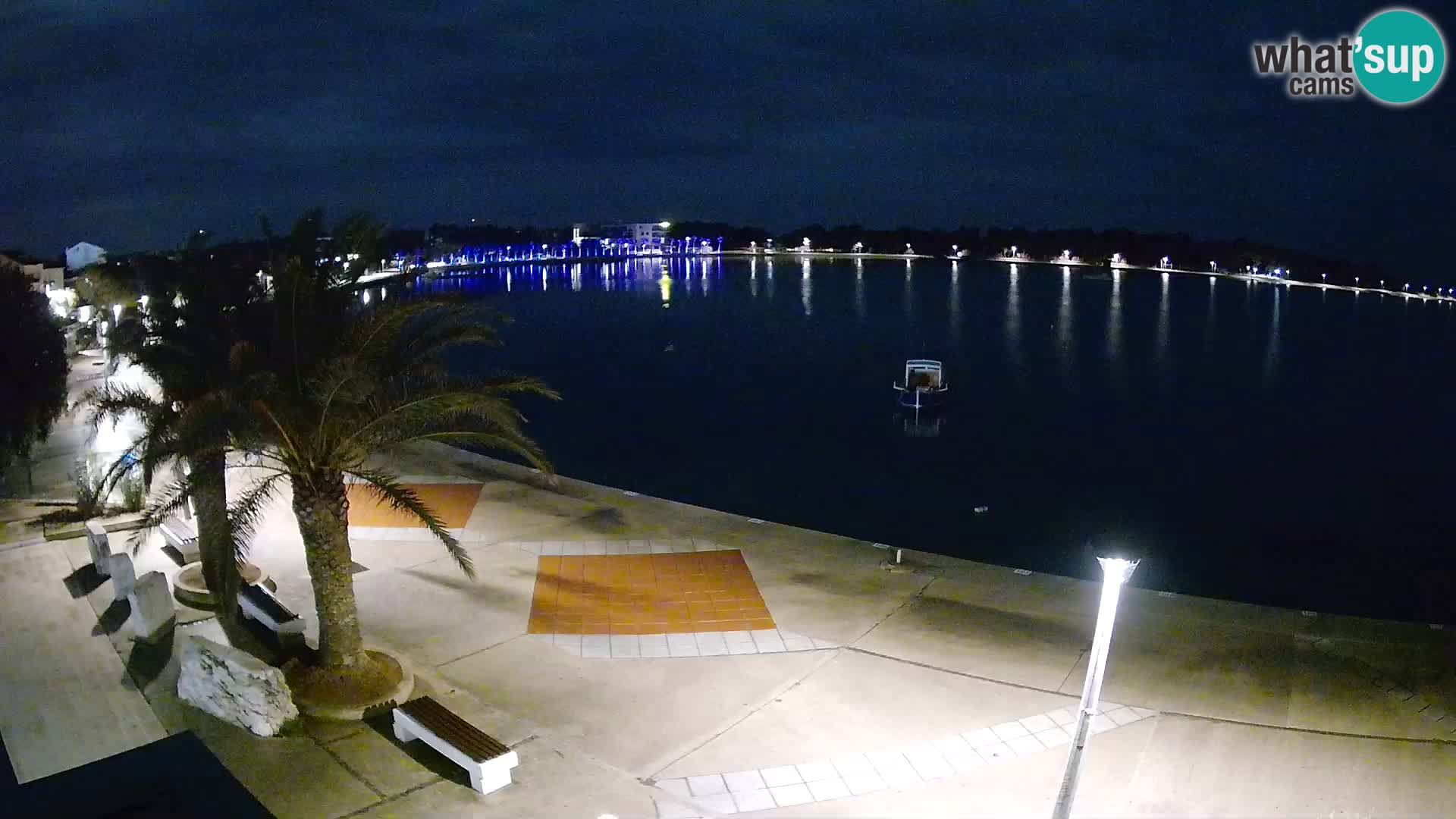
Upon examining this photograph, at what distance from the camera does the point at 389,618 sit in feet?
36.1

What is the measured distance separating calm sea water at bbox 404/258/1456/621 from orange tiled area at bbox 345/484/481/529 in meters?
6.23

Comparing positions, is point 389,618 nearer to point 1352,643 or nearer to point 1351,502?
point 1352,643

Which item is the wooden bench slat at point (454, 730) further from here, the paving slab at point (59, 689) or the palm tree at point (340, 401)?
the paving slab at point (59, 689)

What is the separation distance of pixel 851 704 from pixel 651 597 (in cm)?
355

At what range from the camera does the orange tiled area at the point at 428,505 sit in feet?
48.8

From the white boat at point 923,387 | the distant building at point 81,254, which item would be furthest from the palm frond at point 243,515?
the distant building at point 81,254

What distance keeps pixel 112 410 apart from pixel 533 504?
7243 millimetres

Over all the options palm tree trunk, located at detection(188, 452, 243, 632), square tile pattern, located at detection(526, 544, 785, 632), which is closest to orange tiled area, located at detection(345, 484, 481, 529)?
square tile pattern, located at detection(526, 544, 785, 632)

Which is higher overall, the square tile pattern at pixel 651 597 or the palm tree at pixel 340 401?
the palm tree at pixel 340 401

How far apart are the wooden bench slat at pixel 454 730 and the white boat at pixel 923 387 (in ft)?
114

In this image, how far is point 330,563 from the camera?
883 centimetres

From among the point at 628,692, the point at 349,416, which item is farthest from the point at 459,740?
the point at 349,416

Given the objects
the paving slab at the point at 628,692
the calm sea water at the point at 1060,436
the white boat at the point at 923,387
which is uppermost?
the paving slab at the point at 628,692

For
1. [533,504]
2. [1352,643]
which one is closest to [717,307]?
[533,504]
